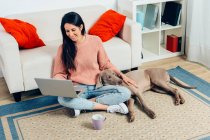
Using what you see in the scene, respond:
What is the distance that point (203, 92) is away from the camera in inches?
110

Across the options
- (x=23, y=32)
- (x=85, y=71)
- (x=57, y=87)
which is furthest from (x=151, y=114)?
(x=23, y=32)

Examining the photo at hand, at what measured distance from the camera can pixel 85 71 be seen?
2576 mm

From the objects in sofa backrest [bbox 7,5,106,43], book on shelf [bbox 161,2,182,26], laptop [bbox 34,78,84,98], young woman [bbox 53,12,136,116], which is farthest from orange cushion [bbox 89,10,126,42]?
laptop [bbox 34,78,84,98]

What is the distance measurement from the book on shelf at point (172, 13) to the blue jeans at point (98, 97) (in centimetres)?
143

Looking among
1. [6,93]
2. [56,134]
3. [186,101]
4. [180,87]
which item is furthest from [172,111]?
[6,93]

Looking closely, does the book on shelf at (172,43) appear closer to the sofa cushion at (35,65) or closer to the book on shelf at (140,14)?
the book on shelf at (140,14)

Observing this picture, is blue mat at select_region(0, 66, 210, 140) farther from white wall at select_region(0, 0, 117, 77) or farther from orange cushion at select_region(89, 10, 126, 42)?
white wall at select_region(0, 0, 117, 77)

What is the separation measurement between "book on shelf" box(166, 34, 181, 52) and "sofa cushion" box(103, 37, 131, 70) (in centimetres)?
82

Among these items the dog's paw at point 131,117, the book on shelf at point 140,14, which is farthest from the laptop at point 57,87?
the book on shelf at point 140,14

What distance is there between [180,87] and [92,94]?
0.82 meters

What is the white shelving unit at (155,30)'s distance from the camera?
3328 mm

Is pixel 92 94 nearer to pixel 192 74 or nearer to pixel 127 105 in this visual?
pixel 127 105

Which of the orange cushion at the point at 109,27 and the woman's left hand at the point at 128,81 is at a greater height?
the orange cushion at the point at 109,27

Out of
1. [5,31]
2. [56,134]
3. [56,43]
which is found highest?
[5,31]
